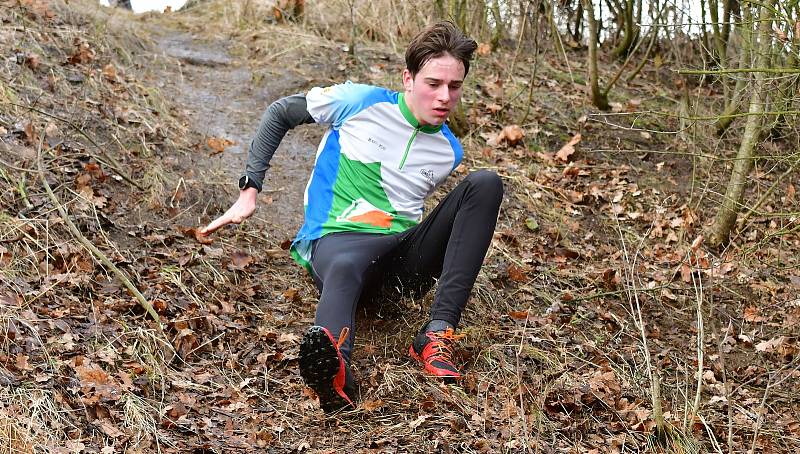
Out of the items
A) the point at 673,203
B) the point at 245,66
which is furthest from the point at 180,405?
the point at 245,66

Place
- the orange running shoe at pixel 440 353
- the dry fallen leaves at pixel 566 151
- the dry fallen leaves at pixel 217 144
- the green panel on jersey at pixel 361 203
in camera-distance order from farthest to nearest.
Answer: the dry fallen leaves at pixel 566 151 < the dry fallen leaves at pixel 217 144 < the green panel on jersey at pixel 361 203 < the orange running shoe at pixel 440 353

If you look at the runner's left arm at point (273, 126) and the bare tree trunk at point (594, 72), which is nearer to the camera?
the runner's left arm at point (273, 126)

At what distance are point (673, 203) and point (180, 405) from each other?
4270 millimetres

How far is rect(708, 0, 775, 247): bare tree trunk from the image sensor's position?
16.8 ft

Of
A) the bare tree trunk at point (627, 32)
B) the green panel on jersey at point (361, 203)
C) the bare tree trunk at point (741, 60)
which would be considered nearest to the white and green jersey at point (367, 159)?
the green panel on jersey at point (361, 203)

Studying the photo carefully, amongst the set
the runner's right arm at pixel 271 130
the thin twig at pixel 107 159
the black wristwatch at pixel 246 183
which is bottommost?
the thin twig at pixel 107 159

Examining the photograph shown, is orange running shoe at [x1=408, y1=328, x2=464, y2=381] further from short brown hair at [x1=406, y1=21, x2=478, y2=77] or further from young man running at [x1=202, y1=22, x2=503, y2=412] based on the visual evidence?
short brown hair at [x1=406, y1=21, x2=478, y2=77]

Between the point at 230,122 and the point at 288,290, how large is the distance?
241 cm

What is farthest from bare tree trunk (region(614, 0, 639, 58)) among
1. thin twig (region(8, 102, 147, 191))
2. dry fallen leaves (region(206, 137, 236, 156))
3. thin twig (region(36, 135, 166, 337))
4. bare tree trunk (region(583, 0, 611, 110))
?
thin twig (region(36, 135, 166, 337))

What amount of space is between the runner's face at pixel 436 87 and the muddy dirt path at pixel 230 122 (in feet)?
5.19

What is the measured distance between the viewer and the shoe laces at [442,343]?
3723 millimetres

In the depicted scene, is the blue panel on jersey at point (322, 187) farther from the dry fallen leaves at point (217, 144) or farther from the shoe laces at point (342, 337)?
the dry fallen leaves at point (217, 144)

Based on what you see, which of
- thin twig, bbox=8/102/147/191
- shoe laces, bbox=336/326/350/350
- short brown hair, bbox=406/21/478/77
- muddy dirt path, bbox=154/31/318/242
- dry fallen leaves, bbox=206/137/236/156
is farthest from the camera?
dry fallen leaves, bbox=206/137/236/156

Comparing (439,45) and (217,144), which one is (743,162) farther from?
(217,144)
